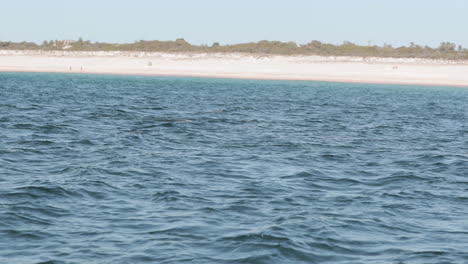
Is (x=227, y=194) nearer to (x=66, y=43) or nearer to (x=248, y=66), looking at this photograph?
(x=248, y=66)

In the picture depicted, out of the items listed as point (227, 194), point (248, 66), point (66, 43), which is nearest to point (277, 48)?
point (248, 66)

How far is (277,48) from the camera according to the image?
124m

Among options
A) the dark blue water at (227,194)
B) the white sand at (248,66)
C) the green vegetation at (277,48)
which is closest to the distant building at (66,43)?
the green vegetation at (277,48)

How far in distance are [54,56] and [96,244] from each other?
4335 inches

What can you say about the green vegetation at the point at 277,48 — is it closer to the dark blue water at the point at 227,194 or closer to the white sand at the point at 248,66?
the white sand at the point at 248,66

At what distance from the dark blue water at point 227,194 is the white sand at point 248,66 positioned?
66.9 m

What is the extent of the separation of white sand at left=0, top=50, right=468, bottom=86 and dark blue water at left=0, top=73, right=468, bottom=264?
→ 2635 inches

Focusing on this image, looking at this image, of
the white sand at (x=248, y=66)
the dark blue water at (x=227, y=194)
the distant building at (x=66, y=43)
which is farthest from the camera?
the distant building at (x=66, y=43)

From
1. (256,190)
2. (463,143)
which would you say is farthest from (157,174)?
(463,143)

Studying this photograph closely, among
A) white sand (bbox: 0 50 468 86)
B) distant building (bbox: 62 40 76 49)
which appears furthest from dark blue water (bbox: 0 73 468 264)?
distant building (bbox: 62 40 76 49)

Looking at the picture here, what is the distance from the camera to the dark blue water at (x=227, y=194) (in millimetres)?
9648

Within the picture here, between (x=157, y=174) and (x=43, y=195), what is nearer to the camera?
(x=43, y=195)

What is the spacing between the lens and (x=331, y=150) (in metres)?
20.1

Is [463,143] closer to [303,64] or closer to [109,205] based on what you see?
[109,205]
